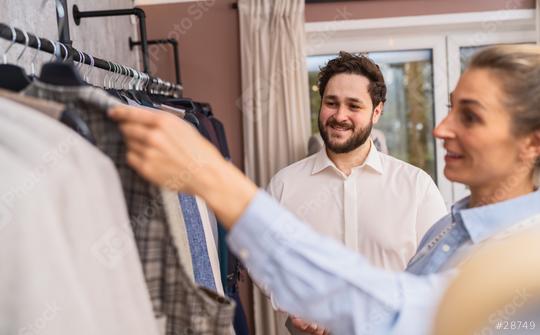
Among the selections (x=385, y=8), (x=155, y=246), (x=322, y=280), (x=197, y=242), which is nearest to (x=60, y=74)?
(x=155, y=246)

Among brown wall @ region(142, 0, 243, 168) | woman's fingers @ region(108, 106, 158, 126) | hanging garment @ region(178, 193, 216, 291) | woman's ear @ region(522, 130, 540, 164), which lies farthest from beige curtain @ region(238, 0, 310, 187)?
woman's fingers @ region(108, 106, 158, 126)

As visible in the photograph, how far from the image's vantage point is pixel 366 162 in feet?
6.29

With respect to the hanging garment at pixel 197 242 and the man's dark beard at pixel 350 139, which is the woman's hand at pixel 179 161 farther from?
the man's dark beard at pixel 350 139

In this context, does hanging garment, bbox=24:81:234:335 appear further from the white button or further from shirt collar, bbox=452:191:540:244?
shirt collar, bbox=452:191:540:244

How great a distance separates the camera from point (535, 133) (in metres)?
0.87

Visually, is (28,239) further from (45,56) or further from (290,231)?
(45,56)

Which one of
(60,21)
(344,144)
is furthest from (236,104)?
(60,21)

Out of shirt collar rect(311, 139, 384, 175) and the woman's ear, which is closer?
the woman's ear

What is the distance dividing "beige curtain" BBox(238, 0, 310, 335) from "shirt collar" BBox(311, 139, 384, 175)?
104 centimetres

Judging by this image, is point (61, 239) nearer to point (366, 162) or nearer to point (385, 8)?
point (366, 162)

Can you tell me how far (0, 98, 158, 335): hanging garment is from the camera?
0.56 meters

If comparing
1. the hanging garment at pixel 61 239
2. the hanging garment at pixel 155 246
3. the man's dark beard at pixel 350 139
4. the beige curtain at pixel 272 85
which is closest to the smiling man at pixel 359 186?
the man's dark beard at pixel 350 139

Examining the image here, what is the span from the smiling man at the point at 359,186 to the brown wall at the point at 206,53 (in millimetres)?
1208

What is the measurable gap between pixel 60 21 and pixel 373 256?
1211 millimetres
